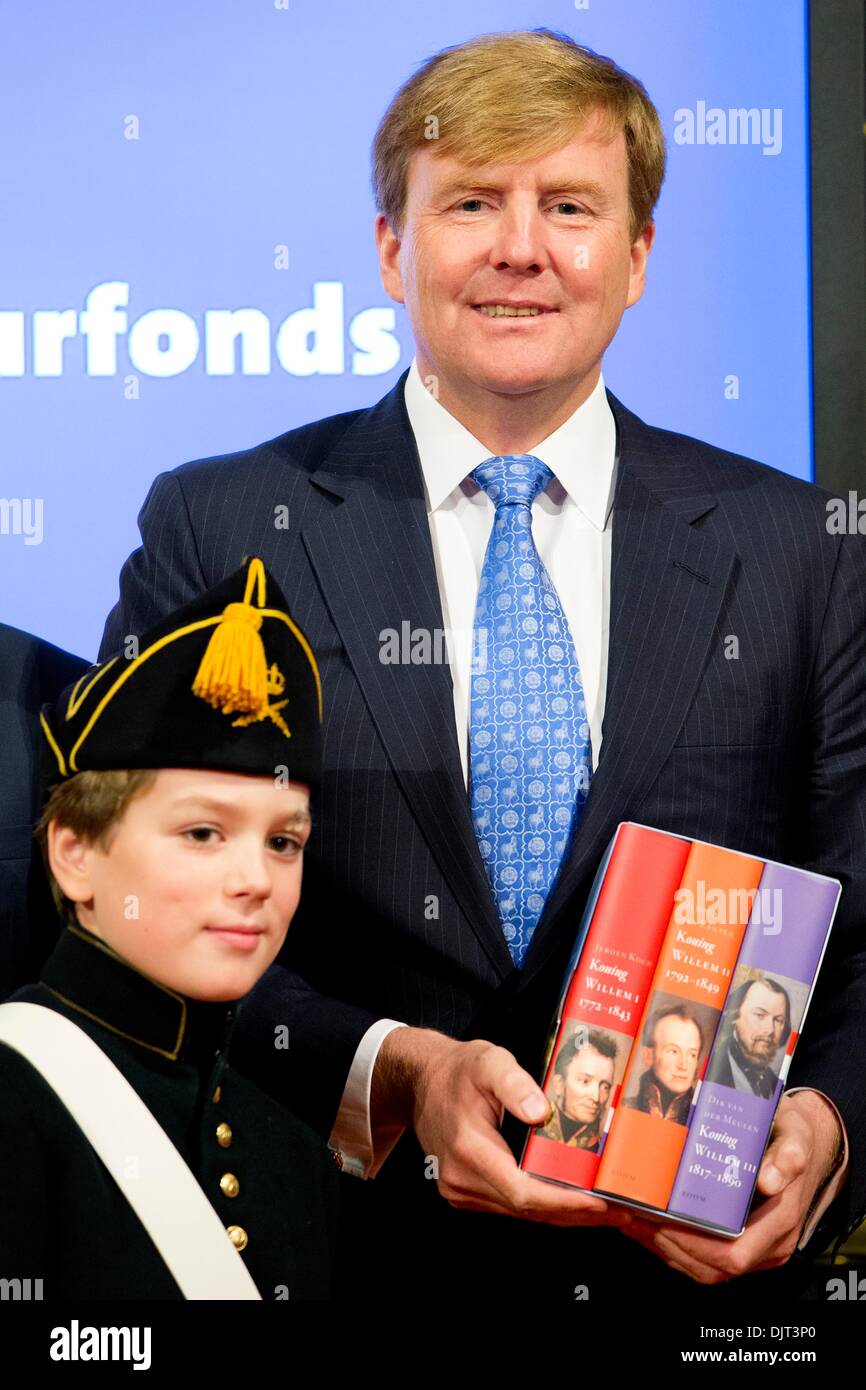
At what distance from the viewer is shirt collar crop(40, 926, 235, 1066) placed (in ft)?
4.19

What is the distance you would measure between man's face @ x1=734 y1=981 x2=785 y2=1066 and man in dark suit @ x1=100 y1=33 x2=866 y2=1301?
7.9 inches

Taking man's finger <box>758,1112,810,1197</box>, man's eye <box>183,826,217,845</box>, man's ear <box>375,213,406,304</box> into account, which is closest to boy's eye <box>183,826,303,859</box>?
man's eye <box>183,826,217,845</box>

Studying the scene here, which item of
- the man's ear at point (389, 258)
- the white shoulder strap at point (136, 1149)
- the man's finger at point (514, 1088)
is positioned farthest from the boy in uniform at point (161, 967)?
the man's ear at point (389, 258)

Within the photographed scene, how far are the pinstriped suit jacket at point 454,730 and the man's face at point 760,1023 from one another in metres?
0.24

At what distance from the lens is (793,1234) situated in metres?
1.49

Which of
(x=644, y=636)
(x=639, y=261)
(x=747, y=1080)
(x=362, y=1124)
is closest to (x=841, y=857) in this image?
(x=644, y=636)

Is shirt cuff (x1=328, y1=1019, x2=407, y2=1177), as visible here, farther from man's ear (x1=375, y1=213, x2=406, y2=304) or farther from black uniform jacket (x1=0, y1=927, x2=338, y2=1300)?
man's ear (x1=375, y1=213, x2=406, y2=304)

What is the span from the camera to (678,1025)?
1348 millimetres

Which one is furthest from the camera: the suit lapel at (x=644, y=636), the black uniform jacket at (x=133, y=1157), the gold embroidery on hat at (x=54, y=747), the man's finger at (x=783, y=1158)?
the suit lapel at (x=644, y=636)

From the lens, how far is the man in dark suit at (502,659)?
1.59 metres

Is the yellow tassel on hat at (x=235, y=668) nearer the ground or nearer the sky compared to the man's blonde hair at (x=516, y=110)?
nearer the ground

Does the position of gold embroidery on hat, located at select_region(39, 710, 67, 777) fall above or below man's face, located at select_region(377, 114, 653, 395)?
below

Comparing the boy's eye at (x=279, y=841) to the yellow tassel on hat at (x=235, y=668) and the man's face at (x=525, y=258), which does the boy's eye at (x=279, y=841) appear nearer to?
the yellow tassel on hat at (x=235, y=668)
